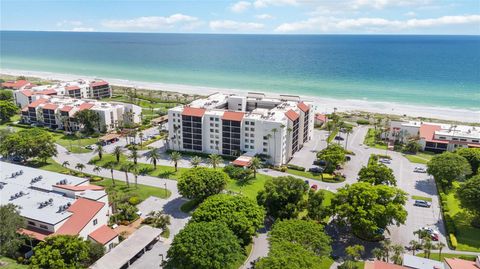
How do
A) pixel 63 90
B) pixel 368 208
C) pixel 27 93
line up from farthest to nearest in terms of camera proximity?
pixel 63 90
pixel 27 93
pixel 368 208

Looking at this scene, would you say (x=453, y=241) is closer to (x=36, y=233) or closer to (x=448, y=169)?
(x=448, y=169)

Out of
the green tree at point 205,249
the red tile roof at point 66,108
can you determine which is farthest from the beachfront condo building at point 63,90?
the green tree at point 205,249

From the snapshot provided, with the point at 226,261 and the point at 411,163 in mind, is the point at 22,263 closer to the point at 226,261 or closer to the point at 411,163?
the point at 226,261

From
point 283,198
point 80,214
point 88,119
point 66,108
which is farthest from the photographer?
point 66,108

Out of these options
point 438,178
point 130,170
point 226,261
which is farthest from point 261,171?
point 226,261

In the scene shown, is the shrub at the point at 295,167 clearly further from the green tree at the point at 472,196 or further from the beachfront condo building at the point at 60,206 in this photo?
the beachfront condo building at the point at 60,206

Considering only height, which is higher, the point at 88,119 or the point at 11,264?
the point at 88,119

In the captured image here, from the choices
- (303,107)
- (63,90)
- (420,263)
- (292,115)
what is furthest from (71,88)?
(420,263)

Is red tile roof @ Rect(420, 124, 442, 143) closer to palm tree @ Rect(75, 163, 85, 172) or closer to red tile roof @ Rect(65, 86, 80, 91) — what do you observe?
palm tree @ Rect(75, 163, 85, 172)
